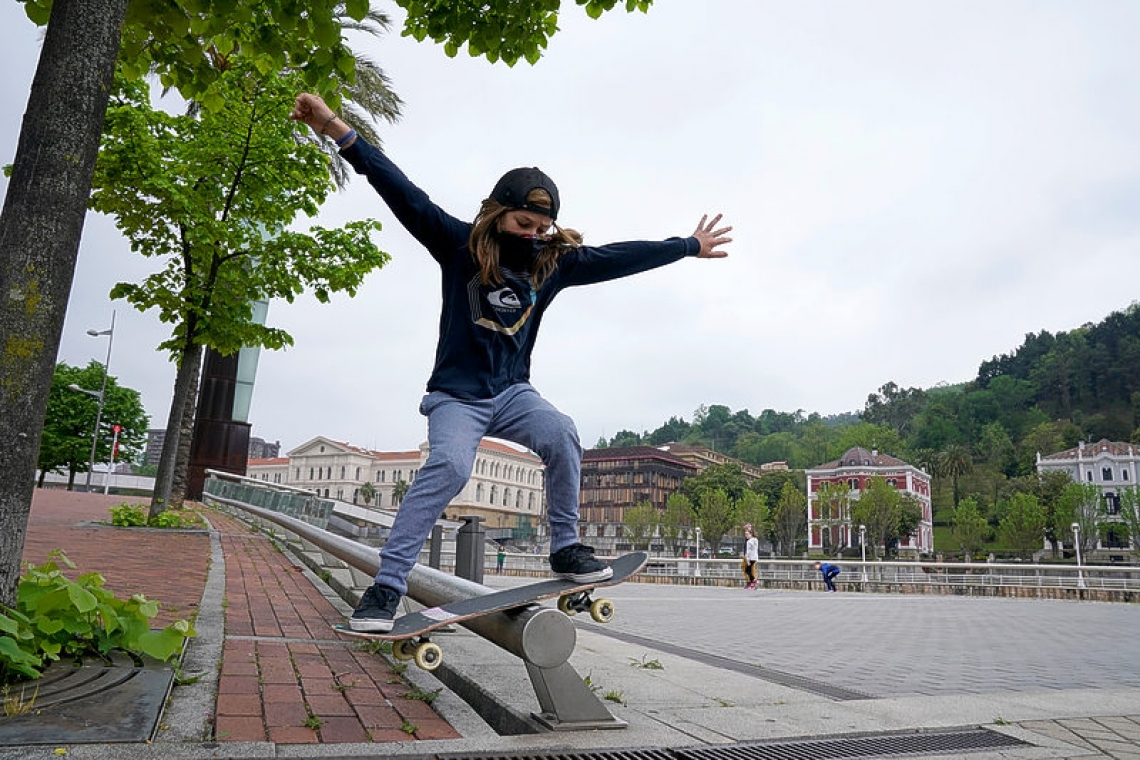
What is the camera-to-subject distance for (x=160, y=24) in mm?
3826

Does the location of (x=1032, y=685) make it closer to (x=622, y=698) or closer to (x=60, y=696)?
(x=622, y=698)

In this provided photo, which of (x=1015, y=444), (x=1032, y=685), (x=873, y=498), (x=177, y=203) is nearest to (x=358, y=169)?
(x=1032, y=685)

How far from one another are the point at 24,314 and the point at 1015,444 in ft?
457

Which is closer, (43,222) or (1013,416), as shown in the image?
(43,222)

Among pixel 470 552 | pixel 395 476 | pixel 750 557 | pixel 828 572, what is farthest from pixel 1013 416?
pixel 470 552

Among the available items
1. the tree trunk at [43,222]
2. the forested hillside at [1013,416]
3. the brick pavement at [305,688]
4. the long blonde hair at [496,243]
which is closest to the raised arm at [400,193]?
the long blonde hair at [496,243]

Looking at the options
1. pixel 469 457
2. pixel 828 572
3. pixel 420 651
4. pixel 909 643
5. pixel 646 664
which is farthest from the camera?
pixel 828 572

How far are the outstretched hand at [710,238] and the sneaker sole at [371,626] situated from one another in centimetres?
219

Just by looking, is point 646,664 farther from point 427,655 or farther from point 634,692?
point 427,655

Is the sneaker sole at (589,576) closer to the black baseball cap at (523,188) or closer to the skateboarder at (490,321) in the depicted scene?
the skateboarder at (490,321)

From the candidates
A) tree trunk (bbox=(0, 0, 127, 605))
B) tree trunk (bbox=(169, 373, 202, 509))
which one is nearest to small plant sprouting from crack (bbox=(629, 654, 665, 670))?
tree trunk (bbox=(0, 0, 127, 605))

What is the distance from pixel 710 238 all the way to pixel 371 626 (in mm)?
2340

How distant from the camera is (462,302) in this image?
125 inches

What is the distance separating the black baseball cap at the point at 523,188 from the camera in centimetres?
317
